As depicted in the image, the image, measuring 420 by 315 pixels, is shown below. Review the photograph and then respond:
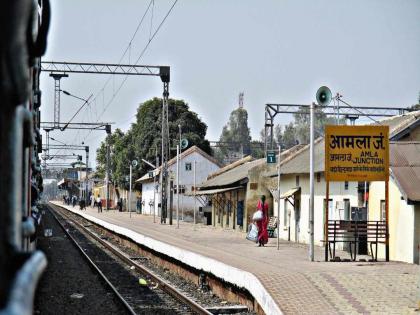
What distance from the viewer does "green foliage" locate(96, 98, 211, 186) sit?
69750mm

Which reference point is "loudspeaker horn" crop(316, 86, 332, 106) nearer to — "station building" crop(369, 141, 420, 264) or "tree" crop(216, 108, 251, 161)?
"station building" crop(369, 141, 420, 264)

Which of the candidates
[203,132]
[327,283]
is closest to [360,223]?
[327,283]

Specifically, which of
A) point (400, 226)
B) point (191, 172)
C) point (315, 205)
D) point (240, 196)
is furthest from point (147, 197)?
point (400, 226)

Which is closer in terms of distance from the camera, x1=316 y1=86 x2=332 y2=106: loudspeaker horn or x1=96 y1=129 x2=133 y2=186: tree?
x1=316 y1=86 x2=332 y2=106: loudspeaker horn

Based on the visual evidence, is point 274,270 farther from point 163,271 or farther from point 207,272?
point 163,271

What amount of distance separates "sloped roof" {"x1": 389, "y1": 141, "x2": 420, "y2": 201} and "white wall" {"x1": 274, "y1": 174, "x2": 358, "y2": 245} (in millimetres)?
1900

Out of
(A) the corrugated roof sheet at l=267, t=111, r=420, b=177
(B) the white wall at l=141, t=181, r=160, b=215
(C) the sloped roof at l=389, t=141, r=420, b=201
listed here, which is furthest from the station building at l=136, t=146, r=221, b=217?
(C) the sloped roof at l=389, t=141, r=420, b=201

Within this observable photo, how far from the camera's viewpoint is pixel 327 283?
1314 centimetres

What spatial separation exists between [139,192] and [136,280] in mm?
56934

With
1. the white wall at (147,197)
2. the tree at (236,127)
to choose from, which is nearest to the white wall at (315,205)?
the white wall at (147,197)

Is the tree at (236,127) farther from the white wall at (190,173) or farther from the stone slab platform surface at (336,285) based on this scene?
the stone slab platform surface at (336,285)

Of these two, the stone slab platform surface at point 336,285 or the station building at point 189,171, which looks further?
the station building at point 189,171

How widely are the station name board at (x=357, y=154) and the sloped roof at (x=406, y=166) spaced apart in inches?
35.4

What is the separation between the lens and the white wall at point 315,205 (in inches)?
910
